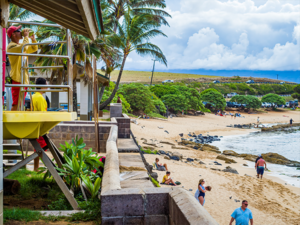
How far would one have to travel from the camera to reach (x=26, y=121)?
336cm

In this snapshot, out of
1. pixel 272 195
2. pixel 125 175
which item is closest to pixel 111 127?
pixel 125 175

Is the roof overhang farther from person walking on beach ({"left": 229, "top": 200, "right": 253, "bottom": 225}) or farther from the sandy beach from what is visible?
the sandy beach

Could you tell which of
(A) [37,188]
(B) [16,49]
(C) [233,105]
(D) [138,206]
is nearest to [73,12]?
(B) [16,49]

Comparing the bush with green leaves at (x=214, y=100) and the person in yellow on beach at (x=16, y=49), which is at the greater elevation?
the person in yellow on beach at (x=16, y=49)

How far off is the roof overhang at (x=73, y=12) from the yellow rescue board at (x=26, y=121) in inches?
44.8

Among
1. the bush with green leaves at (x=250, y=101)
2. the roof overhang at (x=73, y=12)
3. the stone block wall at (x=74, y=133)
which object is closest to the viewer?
the roof overhang at (x=73, y=12)

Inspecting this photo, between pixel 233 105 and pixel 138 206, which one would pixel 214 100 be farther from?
pixel 138 206

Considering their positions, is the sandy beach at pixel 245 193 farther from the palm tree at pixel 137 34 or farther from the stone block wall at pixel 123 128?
the palm tree at pixel 137 34

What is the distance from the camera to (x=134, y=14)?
938 inches

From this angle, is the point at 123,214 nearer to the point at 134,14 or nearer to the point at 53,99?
the point at 53,99

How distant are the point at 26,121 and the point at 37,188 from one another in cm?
236

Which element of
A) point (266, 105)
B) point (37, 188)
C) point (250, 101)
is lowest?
point (266, 105)

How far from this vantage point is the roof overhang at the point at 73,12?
2.90 meters

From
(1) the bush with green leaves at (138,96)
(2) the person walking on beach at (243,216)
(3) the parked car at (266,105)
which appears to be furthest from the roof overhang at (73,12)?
(3) the parked car at (266,105)
